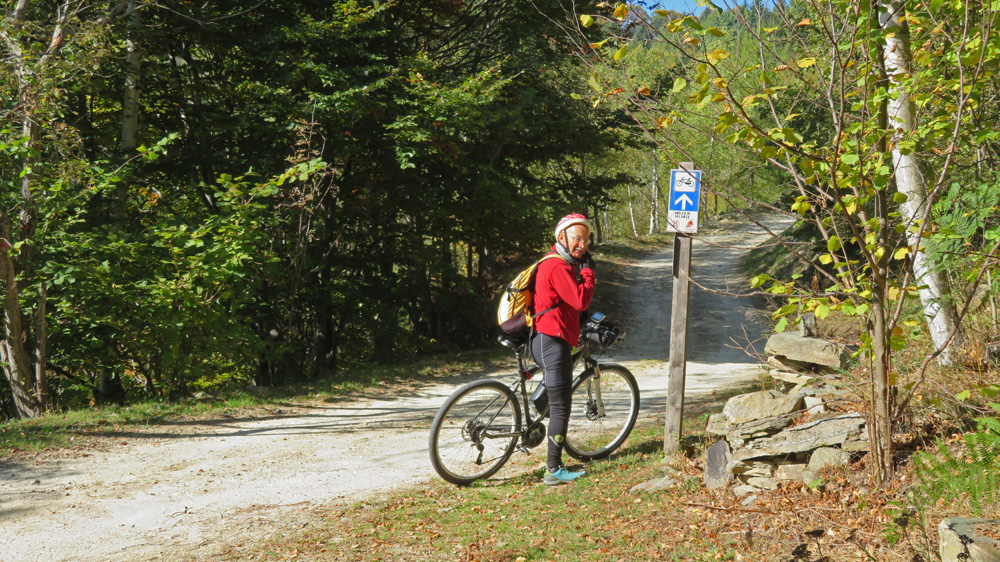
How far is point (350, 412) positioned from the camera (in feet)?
29.4

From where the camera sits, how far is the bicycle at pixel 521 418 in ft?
17.8

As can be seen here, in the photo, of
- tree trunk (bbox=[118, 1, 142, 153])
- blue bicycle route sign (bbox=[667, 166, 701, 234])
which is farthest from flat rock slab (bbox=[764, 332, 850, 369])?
tree trunk (bbox=[118, 1, 142, 153])

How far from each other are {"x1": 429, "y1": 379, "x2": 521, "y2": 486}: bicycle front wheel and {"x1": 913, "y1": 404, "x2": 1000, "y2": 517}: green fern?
2912 millimetres

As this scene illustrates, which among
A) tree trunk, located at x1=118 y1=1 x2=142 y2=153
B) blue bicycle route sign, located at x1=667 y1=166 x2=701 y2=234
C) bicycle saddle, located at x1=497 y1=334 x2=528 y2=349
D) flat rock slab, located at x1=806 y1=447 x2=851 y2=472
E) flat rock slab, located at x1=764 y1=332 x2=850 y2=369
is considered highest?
tree trunk, located at x1=118 y1=1 x2=142 y2=153

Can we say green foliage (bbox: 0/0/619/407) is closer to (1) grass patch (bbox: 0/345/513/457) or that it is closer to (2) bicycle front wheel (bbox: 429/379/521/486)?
(1) grass patch (bbox: 0/345/513/457)

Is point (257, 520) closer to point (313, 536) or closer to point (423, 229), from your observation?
point (313, 536)

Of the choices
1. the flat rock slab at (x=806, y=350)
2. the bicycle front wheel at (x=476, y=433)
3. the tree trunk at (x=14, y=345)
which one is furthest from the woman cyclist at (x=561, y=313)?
the tree trunk at (x=14, y=345)

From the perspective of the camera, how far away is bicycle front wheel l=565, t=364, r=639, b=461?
6.14 m

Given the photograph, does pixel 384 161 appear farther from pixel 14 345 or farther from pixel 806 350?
pixel 806 350

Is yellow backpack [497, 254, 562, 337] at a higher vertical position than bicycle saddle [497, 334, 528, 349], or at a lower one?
higher

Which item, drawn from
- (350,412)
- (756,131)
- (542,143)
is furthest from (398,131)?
(756,131)

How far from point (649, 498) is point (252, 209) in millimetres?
6811

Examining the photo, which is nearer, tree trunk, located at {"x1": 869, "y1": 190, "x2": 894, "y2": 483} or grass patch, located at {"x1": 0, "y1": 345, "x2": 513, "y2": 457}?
tree trunk, located at {"x1": 869, "y1": 190, "x2": 894, "y2": 483}

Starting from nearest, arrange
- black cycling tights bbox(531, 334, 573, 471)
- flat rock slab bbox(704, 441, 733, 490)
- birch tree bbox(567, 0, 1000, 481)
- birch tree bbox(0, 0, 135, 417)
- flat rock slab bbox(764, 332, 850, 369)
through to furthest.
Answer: birch tree bbox(567, 0, 1000, 481), flat rock slab bbox(704, 441, 733, 490), black cycling tights bbox(531, 334, 573, 471), flat rock slab bbox(764, 332, 850, 369), birch tree bbox(0, 0, 135, 417)
